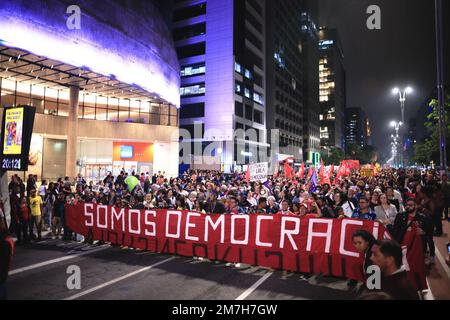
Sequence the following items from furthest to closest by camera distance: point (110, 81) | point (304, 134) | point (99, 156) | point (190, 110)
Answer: point (304, 134) → point (190, 110) → point (99, 156) → point (110, 81)

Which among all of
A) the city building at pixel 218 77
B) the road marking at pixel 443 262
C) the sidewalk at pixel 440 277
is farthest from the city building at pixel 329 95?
the sidewalk at pixel 440 277

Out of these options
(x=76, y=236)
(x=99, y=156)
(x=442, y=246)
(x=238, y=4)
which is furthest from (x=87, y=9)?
(x=238, y=4)

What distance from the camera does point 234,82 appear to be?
202ft

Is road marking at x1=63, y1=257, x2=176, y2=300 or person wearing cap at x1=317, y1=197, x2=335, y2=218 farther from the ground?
person wearing cap at x1=317, y1=197, x2=335, y2=218

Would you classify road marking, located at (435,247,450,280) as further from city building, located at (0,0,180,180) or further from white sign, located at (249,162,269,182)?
city building, located at (0,0,180,180)

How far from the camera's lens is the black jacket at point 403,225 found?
23.6 ft

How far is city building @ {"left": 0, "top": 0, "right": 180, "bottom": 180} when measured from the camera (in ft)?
81.3

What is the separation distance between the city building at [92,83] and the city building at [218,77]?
56.6 feet

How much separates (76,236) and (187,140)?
2102 inches

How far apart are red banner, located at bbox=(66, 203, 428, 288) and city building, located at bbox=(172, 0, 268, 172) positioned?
45.6m

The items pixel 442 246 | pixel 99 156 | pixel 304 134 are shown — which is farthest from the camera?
pixel 304 134

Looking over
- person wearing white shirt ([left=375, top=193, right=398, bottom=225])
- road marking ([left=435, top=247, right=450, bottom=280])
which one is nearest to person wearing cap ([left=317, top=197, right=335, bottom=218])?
person wearing white shirt ([left=375, top=193, right=398, bottom=225])
